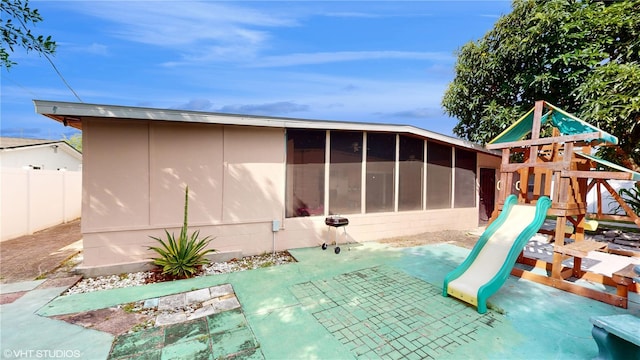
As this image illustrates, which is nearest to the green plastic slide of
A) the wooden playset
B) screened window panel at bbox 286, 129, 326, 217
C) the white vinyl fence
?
the wooden playset

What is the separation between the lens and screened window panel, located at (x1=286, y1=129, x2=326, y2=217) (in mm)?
5938

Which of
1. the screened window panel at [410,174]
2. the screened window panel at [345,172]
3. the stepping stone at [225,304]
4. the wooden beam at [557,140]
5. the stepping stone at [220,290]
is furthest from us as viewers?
the screened window panel at [410,174]

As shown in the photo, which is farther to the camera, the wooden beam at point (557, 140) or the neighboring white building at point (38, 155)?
the neighboring white building at point (38, 155)

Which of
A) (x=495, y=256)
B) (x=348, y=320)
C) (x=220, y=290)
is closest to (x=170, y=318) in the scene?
(x=220, y=290)

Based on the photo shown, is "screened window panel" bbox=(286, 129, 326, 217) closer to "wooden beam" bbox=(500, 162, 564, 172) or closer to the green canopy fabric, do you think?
"wooden beam" bbox=(500, 162, 564, 172)

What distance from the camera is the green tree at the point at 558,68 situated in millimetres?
5832

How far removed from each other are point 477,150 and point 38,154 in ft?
61.0

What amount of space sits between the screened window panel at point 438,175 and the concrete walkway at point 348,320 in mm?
3572

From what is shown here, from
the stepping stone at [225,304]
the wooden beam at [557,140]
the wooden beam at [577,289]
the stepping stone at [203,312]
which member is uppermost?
the wooden beam at [557,140]

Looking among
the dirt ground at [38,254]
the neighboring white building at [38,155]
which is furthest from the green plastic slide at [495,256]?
the neighboring white building at [38,155]

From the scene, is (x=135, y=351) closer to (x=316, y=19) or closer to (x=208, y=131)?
(x=208, y=131)

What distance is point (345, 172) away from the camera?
6.48 m

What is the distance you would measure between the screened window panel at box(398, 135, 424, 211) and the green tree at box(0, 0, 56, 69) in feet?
22.9

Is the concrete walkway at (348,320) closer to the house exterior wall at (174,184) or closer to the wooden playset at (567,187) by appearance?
the wooden playset at (567,187)
